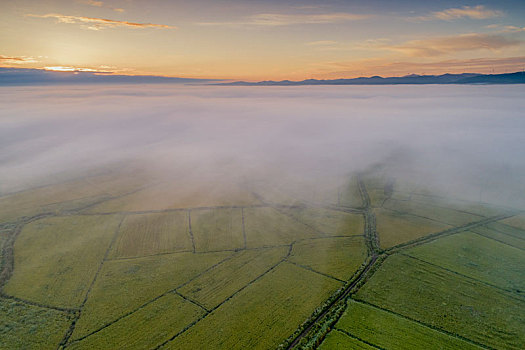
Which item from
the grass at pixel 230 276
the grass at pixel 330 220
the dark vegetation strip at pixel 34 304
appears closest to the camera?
the dark vegetation strip at pixel 34 304

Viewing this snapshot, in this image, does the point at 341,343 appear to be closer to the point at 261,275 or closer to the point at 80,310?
the point at 261,275

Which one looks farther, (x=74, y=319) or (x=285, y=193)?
(x=285, y=193)

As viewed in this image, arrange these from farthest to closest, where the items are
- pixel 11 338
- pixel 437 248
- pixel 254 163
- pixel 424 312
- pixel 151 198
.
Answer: pixel 254 163, pixel 151 198, pixel 437 248, pixel 424 312, pixel 11 338

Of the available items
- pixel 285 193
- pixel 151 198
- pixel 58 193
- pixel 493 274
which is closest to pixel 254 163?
pixel 285 193

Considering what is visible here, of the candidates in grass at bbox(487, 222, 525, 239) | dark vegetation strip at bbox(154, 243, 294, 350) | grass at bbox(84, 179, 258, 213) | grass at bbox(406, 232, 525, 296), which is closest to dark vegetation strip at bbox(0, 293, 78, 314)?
dark vegetation strip at bbox(154, 243, 294, 350)

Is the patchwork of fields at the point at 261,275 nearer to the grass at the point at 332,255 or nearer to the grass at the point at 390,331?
the grass at the point at 390,331

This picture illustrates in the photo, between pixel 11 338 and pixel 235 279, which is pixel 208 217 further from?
pixel 11 338

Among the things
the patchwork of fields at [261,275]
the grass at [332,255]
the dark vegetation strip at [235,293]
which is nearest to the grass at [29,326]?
the patchwork of fields at [261,275]
